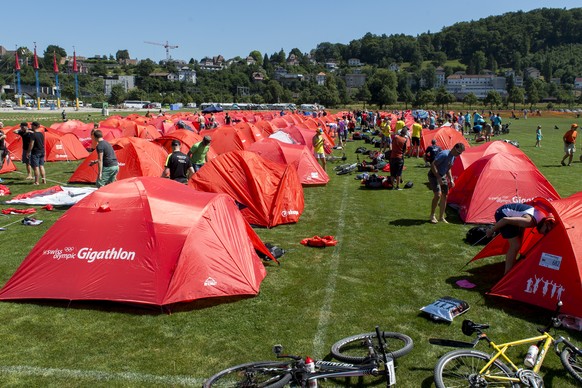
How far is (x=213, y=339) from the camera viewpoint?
5.18 m

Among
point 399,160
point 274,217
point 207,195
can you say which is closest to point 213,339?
point 207,195

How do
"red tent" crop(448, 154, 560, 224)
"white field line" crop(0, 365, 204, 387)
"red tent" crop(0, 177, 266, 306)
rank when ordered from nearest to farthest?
"white field line" crop(0, 365, 204, 387)
"red tent" crop(0, 177, 266, 306)
"red tent" crop(448, 154, 560, 224)

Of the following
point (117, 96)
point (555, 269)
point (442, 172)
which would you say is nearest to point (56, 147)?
point (442, 172)

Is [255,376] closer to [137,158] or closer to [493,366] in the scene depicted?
[493,366]

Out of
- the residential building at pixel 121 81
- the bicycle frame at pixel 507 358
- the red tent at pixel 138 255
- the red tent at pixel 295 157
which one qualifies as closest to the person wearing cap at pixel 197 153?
the red tent at pixel 295 157

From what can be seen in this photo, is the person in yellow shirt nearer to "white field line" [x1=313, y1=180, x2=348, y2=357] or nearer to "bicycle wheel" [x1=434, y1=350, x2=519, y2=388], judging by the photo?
"white field line" [x1=313, y1=180, x2=348, y2=357]

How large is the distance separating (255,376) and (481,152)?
398 inches

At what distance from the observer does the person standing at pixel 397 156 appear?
512 inches

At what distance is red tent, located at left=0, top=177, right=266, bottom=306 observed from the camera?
5.77 metres

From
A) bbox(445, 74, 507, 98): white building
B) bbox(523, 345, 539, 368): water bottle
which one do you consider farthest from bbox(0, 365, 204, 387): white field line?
bbox(445, 74, 507, 98): white building

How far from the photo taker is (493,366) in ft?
13.4

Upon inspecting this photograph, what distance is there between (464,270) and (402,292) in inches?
56.2

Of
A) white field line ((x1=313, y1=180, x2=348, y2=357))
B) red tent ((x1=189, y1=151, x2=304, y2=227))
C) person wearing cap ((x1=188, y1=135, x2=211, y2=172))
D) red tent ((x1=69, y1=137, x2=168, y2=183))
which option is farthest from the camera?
red tent ((x1=69, y1=137, x2=168, y2=183))

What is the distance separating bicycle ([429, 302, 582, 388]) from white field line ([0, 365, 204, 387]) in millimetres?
2256
